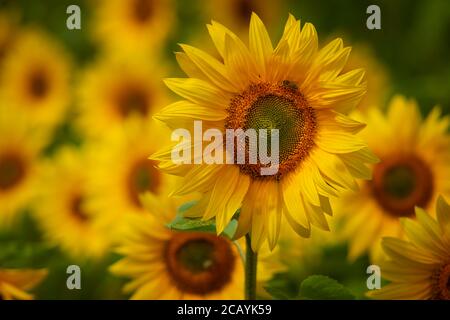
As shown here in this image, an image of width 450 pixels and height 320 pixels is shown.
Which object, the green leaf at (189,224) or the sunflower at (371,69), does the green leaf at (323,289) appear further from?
the sunflower at (371,69)

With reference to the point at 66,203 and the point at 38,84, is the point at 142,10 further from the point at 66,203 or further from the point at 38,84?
the point at 66,203

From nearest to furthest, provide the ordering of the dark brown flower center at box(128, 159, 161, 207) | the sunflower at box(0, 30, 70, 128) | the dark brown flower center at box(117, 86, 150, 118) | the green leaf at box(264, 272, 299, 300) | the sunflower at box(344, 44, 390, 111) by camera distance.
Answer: the green leaf at box(264, 272, 299, 300)
the dark brown flower center at box(128, 159, 161, 207)
the sunflower at box(344, 44, 390, 111)
the dark brown flower center at box(117, 86, 150, 118)
the sunflower at box(0, 30, 70, 128)

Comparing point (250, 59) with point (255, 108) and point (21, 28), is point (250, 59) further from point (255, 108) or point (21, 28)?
point (21, 28)

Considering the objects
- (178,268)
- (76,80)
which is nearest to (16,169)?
(76,80)

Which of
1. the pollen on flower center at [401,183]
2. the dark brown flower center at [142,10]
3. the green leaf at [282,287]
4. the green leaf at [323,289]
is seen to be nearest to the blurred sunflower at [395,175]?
the pollen on flower center at [401,183]

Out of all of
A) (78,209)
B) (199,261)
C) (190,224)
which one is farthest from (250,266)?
(78,209)

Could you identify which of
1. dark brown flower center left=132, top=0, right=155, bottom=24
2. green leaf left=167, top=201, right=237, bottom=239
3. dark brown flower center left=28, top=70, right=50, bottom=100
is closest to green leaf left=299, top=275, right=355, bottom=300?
green leaf left=167, top=201, right=237, bottom=239

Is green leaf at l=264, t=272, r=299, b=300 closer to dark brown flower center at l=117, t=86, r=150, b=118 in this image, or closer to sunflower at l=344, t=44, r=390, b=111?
sunflower at l=344, t=44, r=390, b=111
